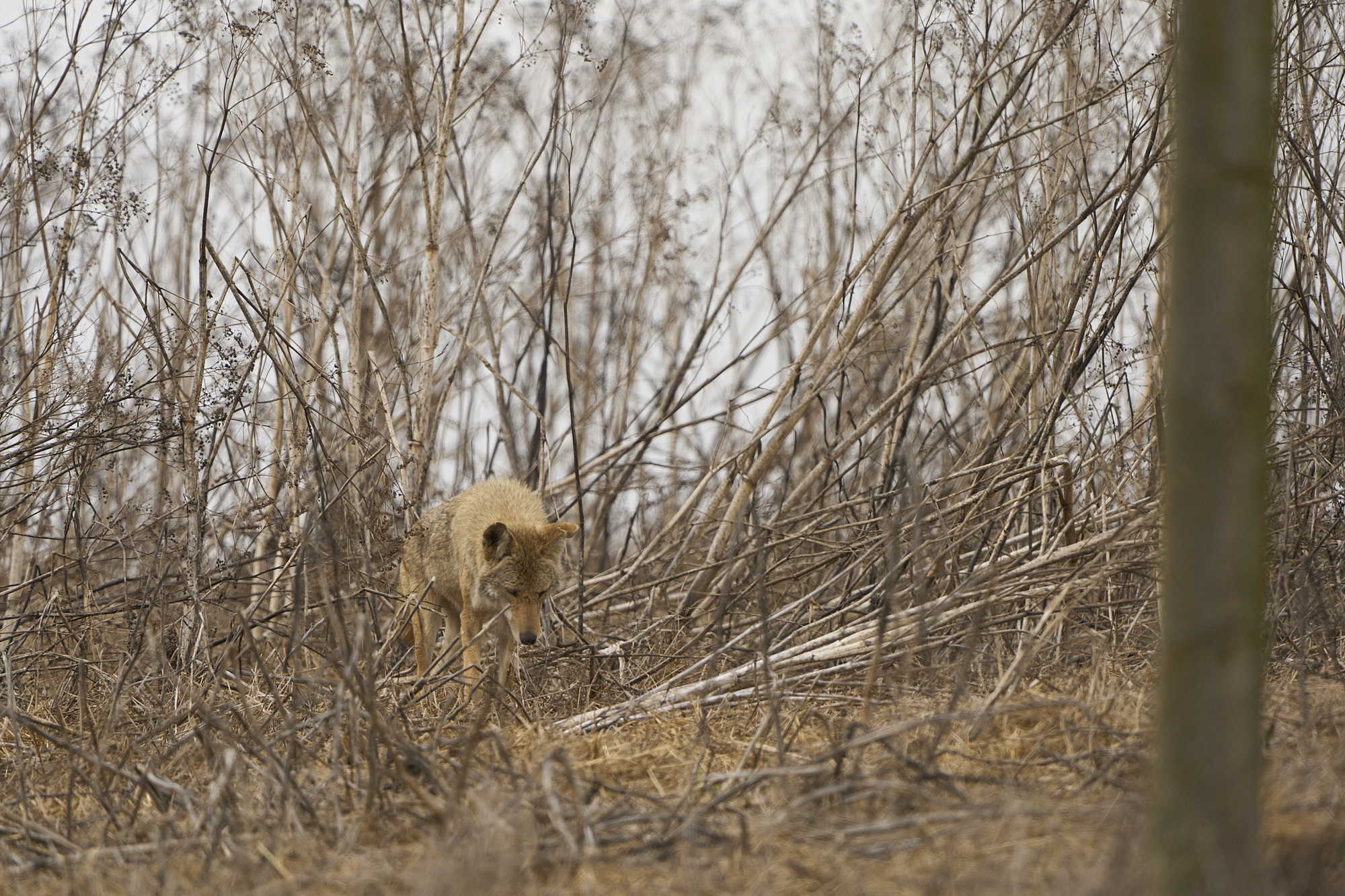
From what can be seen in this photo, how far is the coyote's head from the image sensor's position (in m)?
7.04

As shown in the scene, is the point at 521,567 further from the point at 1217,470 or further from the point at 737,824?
the point at 1217,470

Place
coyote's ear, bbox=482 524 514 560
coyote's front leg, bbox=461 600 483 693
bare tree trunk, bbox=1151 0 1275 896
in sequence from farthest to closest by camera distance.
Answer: coyote's front leg, bbox=461 600 483 693
coyote's ear, bbox=482 524 514 560
bare tree trunk, bbox=1151 0 1275 896

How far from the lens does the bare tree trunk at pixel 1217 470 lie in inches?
82.3

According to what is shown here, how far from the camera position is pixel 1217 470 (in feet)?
6.88

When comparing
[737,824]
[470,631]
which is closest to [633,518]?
[470,631]

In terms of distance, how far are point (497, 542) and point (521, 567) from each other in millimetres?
223

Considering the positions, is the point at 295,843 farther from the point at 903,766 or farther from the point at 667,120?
the point at 667,120

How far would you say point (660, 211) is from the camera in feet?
39.5

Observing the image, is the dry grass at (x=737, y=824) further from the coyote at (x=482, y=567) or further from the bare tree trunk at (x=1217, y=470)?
the coyote at (x=482, y=567)

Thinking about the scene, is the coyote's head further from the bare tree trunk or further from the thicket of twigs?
the bare tree trunk

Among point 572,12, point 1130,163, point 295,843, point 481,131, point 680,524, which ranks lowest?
point 295,843

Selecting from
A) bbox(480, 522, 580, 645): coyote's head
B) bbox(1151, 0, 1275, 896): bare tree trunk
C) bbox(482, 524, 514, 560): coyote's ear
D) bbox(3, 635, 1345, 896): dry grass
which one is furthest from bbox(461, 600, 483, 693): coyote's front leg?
bbox(1151, 0, 1275, 896): bare tree trunk

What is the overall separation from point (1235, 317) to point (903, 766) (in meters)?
1.95

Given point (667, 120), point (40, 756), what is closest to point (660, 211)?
point (667, 120)
